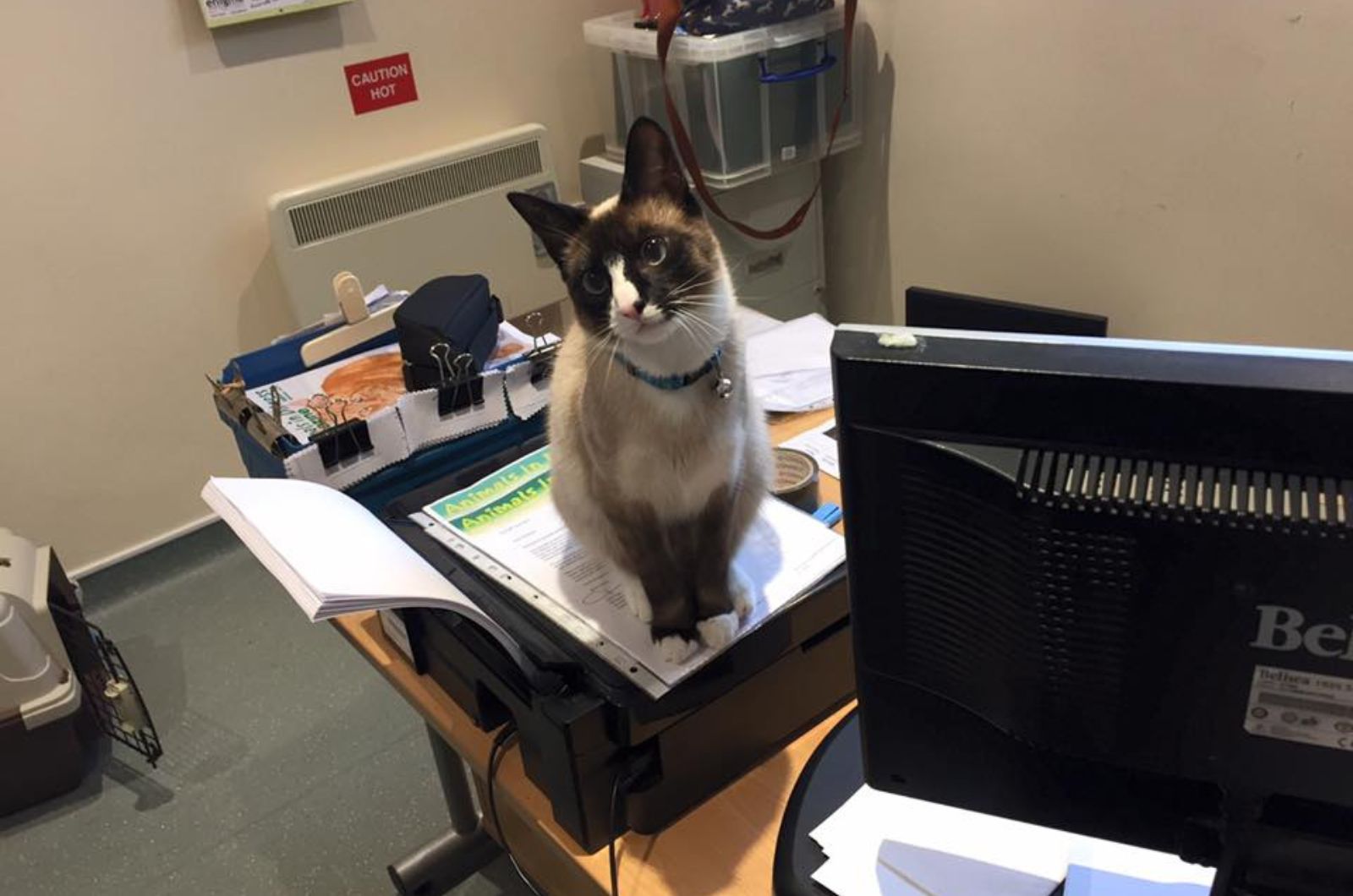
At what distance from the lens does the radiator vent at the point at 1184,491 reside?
1.53 feet

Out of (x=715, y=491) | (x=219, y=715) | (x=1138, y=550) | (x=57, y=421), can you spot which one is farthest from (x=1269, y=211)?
(x=57, y=421)

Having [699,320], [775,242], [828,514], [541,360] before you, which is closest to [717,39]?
[775,242]

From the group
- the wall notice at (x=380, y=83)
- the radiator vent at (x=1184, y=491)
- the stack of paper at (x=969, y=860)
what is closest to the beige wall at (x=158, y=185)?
the wall notice at (x=380, y=83)

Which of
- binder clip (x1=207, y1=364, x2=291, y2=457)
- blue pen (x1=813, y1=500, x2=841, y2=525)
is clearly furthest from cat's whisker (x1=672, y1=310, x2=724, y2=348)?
binder clip (x1=207, y1=364, x2=291, y2=457)

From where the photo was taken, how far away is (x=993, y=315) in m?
2.19

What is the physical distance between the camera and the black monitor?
82.7 inches

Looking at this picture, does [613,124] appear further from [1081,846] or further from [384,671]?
[1081,846]

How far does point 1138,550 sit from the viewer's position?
1.68 ft

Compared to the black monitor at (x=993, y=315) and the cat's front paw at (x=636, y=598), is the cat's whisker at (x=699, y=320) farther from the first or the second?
the black monitor at (x=993, y=315)

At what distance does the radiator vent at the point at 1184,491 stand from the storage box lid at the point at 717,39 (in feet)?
6.06

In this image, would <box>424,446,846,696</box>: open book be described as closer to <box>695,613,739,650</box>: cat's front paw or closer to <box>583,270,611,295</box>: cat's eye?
<box>695,613,739,650</box>: cat's front paw

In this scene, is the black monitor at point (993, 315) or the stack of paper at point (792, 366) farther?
the black monitor at point (993, 315)

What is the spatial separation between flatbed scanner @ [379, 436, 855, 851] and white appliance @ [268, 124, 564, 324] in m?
1.46

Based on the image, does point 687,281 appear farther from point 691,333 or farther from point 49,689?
point 49,689
